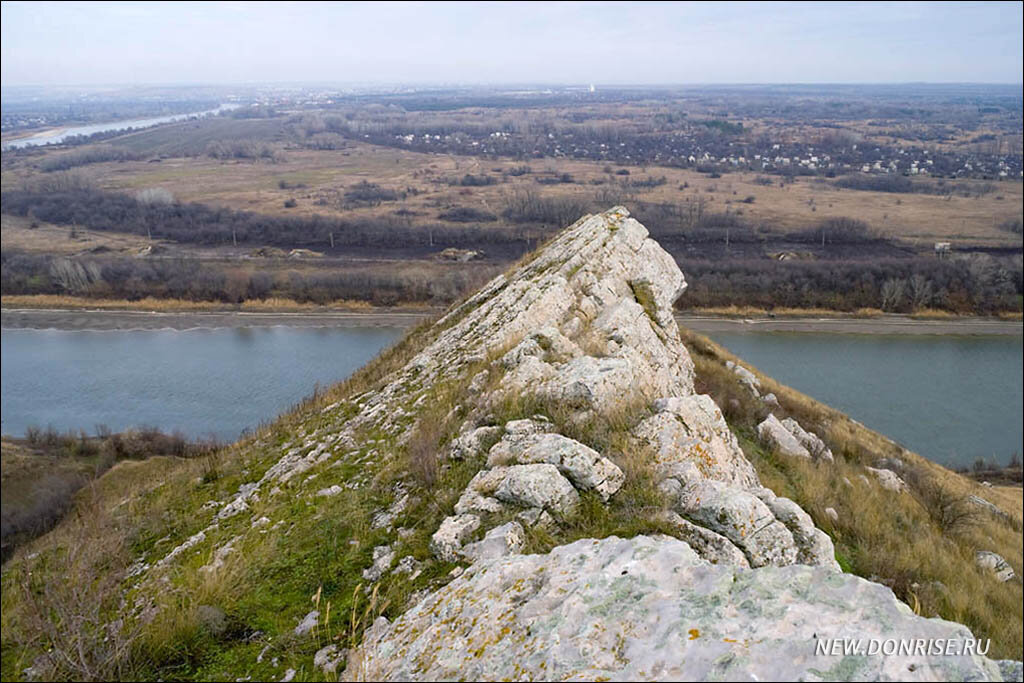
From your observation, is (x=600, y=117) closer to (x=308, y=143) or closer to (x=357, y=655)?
(x=308, y=143)

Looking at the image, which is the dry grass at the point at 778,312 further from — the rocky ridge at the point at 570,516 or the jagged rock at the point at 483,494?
the jagged rock at the point at 483,494

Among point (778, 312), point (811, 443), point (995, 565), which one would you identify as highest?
point (811, 443)

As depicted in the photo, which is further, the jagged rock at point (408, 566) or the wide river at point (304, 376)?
the wide river at point (304, 376)

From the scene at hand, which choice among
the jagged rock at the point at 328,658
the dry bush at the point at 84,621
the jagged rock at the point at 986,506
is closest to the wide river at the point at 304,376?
the jagged rock at the point at 986,506

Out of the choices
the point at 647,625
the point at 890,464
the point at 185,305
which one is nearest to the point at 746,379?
the point at 890,464

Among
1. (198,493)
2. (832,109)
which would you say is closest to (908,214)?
(198,493)

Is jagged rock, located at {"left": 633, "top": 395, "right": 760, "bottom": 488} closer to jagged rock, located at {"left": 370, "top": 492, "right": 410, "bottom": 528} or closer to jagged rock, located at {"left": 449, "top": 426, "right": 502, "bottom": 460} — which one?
jagged rock, located at {"left": 449, "top": 426, "right": 502, "bottom": 460}

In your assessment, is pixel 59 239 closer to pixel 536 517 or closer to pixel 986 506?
pixel 536 517
